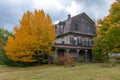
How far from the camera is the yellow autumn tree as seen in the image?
114 ft

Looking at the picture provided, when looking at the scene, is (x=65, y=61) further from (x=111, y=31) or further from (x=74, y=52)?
(x=74, y=52)

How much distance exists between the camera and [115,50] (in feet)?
118

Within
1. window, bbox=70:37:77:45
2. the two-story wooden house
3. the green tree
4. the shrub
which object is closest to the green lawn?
the shrub

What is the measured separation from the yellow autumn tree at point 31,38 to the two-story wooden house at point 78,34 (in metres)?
7.09

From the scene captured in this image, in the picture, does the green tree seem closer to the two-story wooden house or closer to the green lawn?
the two-story wooden house

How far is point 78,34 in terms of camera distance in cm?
4794

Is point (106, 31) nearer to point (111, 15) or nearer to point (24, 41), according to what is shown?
point (111, 15)

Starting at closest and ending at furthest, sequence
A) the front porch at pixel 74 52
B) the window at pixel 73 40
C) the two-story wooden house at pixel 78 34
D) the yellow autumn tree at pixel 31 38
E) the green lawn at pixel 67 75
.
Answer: the green lawn at pixel 67 75 → the yellow autumn tree at pixel 31 38 → the front porch at pixel 74 52 → the two-story wooden house at pixel 78 34 → the window at pixel 73 40

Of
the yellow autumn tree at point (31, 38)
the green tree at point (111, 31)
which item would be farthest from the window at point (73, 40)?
the yellow autumn tree at point (31, 38)

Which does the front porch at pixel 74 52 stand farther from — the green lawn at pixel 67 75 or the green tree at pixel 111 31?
the green lawn at pixel 67 75

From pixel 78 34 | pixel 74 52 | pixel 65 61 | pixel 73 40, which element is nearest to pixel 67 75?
pixel 65 61

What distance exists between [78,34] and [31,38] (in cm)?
1591

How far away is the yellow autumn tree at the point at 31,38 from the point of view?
34.7m

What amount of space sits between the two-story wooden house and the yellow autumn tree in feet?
23.3
